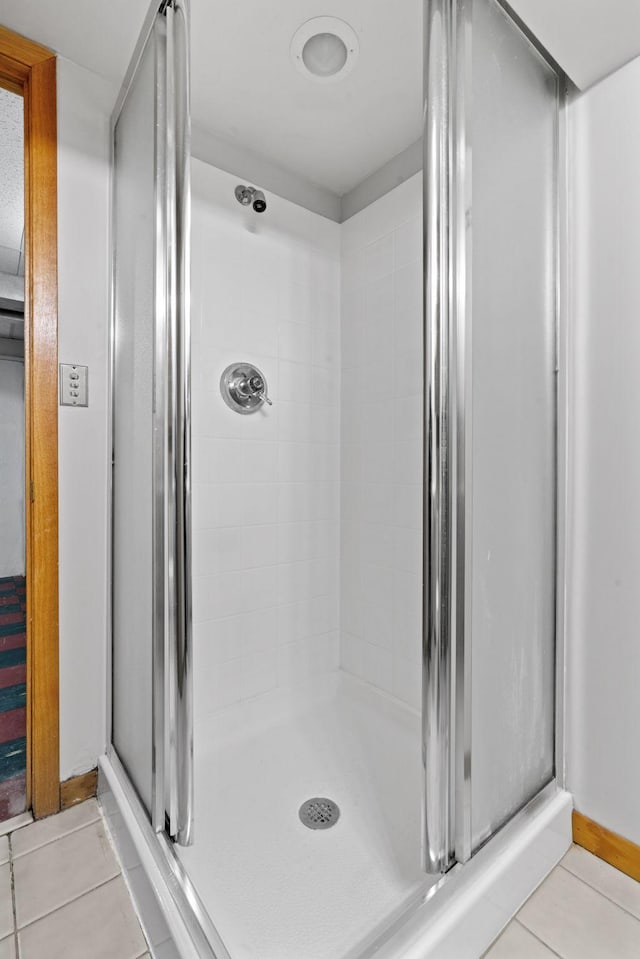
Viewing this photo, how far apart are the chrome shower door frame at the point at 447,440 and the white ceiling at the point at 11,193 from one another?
1206 millimetres

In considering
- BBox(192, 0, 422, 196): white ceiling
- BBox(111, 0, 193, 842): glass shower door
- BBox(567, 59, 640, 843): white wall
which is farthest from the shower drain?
BBox(192, 0, 422, 196): white ceiling

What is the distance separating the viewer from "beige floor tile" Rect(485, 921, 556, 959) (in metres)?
0.92

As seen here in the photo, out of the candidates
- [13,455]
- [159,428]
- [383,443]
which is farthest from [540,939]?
[13,455]

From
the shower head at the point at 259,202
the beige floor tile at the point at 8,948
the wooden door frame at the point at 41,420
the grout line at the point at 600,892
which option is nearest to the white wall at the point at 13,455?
the wooden door frame at the point at 41,420

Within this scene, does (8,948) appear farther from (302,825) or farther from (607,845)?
(607,845)

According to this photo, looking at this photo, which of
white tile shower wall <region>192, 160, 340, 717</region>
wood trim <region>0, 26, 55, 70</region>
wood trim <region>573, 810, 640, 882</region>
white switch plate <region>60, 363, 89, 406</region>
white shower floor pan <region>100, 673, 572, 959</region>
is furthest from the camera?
white tile shower wall <region>192, 160, 340, 717</region>

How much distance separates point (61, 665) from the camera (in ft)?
4.36

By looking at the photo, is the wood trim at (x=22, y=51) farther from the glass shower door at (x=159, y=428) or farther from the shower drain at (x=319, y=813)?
the shower drain at (x=319, y=813)

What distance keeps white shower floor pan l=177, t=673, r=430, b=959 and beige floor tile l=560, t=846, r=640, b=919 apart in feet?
1.19

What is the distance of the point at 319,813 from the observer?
4.28 feet

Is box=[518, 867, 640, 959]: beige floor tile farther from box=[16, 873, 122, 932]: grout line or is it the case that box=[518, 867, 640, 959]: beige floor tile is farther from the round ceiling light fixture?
the round ceiling light fixture

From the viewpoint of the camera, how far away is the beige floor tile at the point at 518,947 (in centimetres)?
92

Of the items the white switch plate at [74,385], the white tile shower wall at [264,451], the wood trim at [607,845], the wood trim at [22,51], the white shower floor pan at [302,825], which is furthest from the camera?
the white tile shower wall at [264,451]

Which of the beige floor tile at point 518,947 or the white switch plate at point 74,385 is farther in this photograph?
the white switch plate at point 74,385
